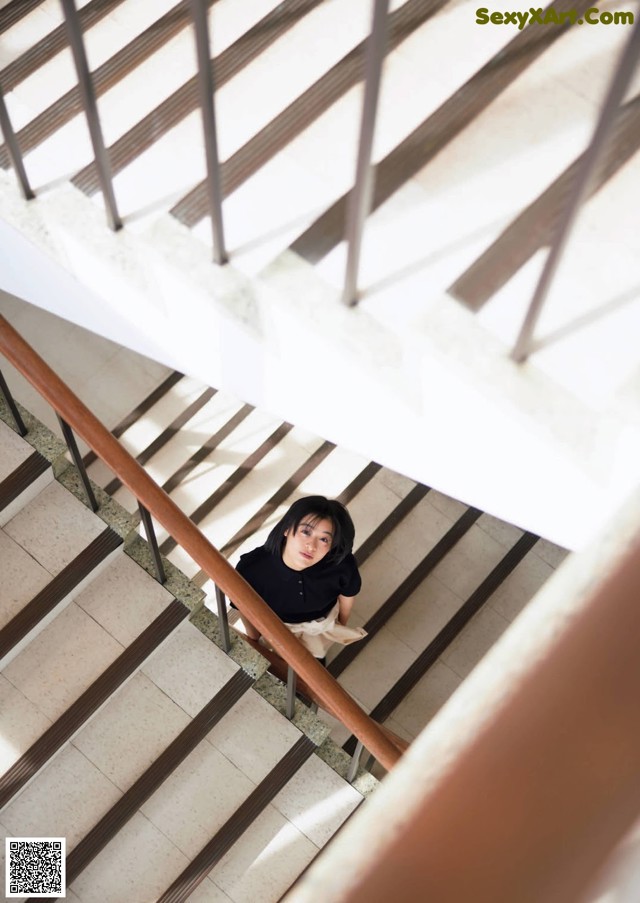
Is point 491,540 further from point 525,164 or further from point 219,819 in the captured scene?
point 525,164

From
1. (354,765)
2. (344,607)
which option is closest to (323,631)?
(344,607)

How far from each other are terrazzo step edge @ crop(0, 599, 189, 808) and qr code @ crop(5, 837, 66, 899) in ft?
0.54

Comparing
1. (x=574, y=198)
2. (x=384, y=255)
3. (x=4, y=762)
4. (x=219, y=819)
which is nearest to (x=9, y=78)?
(x=384, y=255)

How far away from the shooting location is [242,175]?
2.07m

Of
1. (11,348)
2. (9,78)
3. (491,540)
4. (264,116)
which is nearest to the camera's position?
(264,116)

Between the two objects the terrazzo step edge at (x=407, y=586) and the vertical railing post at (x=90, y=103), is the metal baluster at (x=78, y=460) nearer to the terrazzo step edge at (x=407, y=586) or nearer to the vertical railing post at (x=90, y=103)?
the vertical railing post at (x=90, y=103)

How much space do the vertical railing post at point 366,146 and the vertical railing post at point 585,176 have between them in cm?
33

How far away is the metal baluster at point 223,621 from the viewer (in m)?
2.83

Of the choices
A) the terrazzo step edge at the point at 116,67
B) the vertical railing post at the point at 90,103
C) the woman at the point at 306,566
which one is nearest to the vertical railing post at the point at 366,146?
the vertical railing post at the point at 90,103

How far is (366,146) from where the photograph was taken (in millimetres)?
1414

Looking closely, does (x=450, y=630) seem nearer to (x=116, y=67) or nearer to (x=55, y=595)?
(x=55, y=595)

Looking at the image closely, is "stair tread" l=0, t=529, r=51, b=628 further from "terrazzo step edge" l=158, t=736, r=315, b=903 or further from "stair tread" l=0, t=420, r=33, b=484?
"terrazzo step edge" l=158, t=736, r=315, b=903

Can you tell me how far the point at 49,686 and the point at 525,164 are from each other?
242cm

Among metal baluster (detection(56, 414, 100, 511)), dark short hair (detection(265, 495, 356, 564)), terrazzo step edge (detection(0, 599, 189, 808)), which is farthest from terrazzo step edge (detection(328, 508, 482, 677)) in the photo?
metal baluster (detection(56, 414, 100, 511))
